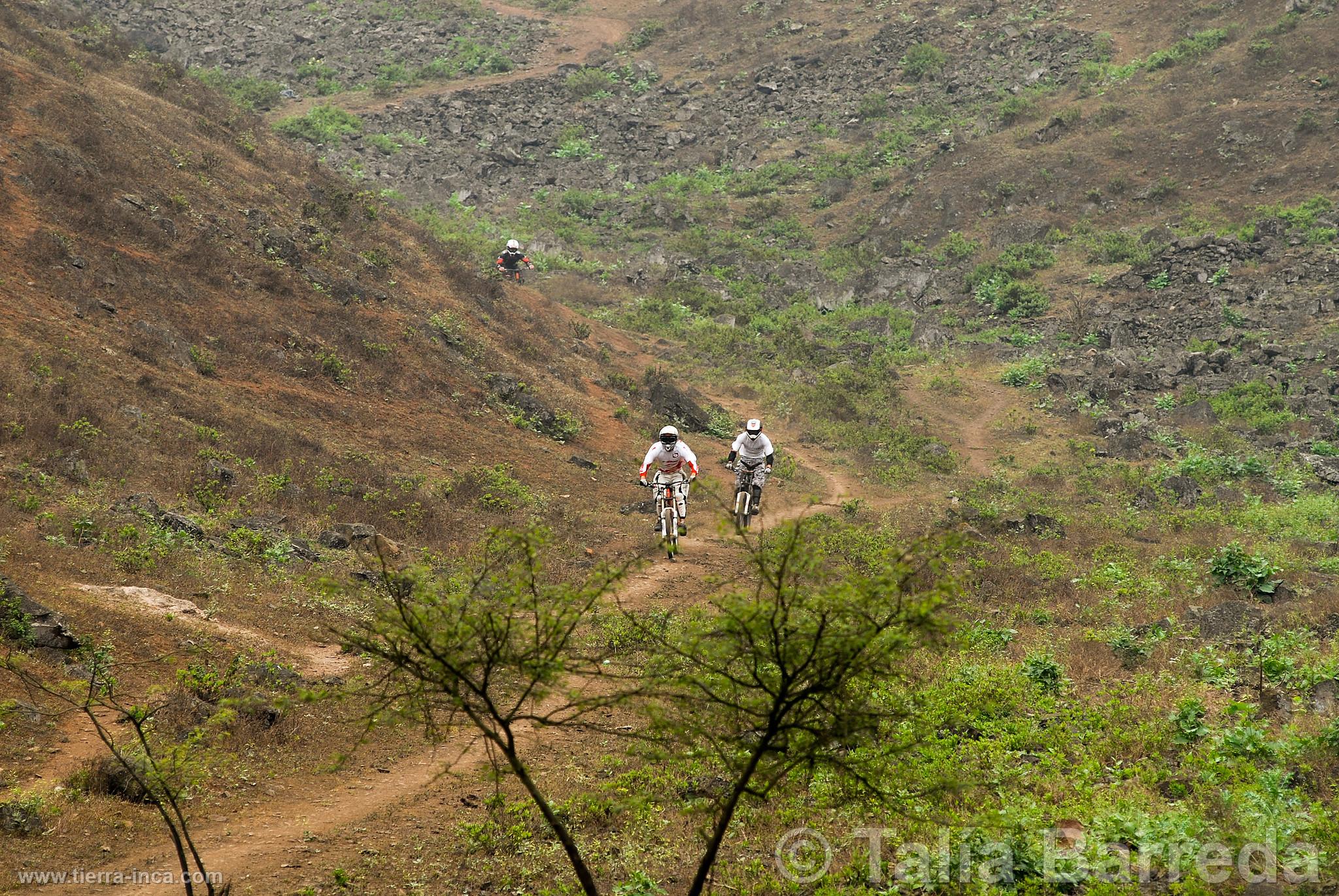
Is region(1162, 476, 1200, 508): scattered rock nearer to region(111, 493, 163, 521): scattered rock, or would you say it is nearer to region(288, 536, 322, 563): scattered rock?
region(288, 536, 322, 563): scattered rock

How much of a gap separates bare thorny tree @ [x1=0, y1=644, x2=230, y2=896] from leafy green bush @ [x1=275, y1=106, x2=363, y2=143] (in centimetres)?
3876

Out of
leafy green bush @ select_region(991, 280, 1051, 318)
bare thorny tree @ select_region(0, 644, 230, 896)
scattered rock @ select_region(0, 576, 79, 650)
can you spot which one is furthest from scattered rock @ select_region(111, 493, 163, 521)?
leafy green bush @ select_region(991, 280, 1051, 318)

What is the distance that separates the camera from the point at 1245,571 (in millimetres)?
11406

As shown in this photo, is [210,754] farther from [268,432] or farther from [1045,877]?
[268,432]

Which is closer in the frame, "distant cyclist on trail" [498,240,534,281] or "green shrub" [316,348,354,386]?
"green shrub" [316,348,354,386]

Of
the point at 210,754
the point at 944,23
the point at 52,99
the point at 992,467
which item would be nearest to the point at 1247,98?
the point at 944,23

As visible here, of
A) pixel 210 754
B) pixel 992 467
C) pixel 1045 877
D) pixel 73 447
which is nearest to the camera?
pixel 1045 877

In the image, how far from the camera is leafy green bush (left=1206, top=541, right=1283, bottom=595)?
36.2 feet

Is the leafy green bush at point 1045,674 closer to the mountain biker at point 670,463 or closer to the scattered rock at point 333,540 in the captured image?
the mountain biker at point 670,463

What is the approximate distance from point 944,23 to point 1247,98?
18528 mm

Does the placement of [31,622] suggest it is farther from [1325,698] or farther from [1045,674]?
[1325,698]

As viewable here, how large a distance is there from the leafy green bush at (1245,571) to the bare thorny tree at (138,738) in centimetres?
1109

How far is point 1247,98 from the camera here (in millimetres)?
38000

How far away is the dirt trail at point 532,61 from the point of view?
48.0 meters
